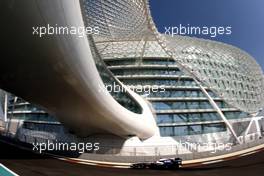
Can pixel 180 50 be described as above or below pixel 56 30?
above

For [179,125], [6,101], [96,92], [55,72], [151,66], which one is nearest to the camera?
[55,72]

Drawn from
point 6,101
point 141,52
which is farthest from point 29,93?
point 6,101

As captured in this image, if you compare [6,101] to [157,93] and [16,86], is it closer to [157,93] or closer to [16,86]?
[157,93]

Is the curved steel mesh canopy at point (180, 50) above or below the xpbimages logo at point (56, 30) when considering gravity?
above

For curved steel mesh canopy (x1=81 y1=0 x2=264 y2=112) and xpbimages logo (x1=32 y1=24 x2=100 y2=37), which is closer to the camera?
xpbimages logo (x1=32 y1=24 x2=100 y2=37)

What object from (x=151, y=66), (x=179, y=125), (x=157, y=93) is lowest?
(x=179, y=125)

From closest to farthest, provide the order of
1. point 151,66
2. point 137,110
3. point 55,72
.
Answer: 1. point 55,72
2. point 137,110
3. point 151,66

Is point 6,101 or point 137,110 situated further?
point 6,101

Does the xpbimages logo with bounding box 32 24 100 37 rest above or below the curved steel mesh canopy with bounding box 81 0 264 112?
below

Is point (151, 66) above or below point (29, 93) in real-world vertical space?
above

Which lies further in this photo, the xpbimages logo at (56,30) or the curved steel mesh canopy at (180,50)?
the curved steel mesh canopy at (180,50)

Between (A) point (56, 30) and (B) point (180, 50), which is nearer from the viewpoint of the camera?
(A) point (56, 30)

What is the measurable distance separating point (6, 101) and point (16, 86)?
26552 millimetres

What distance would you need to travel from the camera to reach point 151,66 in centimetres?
2578
